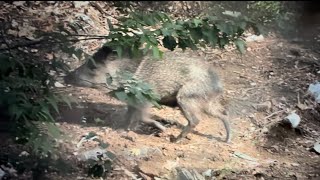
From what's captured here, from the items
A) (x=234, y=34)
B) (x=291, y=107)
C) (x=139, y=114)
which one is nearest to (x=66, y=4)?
(x=139, y=114)

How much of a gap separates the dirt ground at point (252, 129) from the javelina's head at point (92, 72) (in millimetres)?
46

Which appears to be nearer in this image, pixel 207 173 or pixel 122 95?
pixel 122 95

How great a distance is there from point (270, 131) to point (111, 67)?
761mm

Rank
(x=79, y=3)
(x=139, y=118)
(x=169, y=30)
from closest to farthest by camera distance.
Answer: (x=169, y=30) < (x=79, y=3) < (x=139, y=118)

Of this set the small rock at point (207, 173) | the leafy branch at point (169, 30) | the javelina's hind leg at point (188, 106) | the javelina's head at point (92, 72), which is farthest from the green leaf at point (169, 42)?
the javelina's hind leg at point (188, 106)

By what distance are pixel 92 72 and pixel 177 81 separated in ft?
1.91

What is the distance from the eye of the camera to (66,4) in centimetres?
255

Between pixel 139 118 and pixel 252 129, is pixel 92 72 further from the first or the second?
pixel 252 129

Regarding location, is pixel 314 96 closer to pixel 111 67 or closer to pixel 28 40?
pixel 111 67

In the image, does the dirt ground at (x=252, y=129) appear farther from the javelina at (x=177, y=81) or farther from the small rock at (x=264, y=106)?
the javelina at (x=177, y=81)

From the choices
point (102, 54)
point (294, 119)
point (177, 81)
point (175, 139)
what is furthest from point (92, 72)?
point (294, 119)

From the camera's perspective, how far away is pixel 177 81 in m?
3.05

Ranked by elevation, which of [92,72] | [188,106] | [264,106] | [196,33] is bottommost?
[92,72]

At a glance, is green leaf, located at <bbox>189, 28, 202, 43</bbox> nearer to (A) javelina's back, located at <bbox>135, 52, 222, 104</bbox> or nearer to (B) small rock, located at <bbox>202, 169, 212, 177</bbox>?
(B) small rock, located at <bbox>202, 169, 212, 177</bbox>
